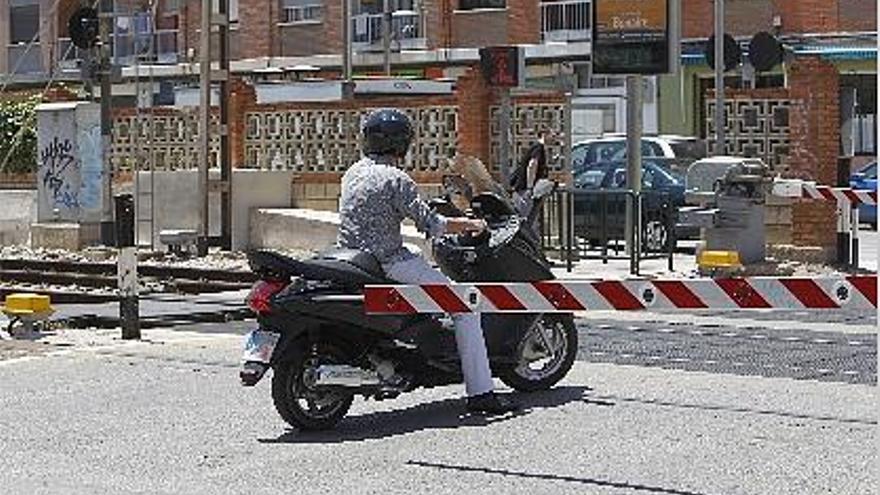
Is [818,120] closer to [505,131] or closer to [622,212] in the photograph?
[622,212]

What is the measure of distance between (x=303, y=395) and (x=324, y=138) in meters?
20.5

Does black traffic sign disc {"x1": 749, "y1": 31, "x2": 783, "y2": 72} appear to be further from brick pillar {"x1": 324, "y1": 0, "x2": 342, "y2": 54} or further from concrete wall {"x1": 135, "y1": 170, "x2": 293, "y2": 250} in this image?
brick pillar {"x1": 324, "y1": 0, "x2": 342, "y2": 54}

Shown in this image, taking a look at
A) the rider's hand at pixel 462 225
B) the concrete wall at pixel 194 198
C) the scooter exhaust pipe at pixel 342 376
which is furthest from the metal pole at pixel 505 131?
the scooter exhaust pipe at pixel 342 376

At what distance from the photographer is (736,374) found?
12.1m

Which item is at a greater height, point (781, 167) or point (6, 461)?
point (781, 167)

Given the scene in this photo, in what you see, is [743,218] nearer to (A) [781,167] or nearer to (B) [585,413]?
(A) [781,167]

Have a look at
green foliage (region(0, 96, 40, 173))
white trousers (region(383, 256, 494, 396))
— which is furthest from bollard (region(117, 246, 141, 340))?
green foliage (region(0, 96, 40, 173))

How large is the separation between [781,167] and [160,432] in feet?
48.6

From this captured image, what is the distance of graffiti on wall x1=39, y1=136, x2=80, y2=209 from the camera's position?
1142 inches

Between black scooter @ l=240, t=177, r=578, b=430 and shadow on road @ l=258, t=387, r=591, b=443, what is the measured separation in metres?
0.14

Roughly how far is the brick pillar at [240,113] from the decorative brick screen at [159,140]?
1.15ft

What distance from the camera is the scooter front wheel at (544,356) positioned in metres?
11.1

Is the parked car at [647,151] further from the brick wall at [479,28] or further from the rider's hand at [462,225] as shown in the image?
the brick wall at [479,28]

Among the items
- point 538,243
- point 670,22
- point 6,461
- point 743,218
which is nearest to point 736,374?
A: point 538,243
